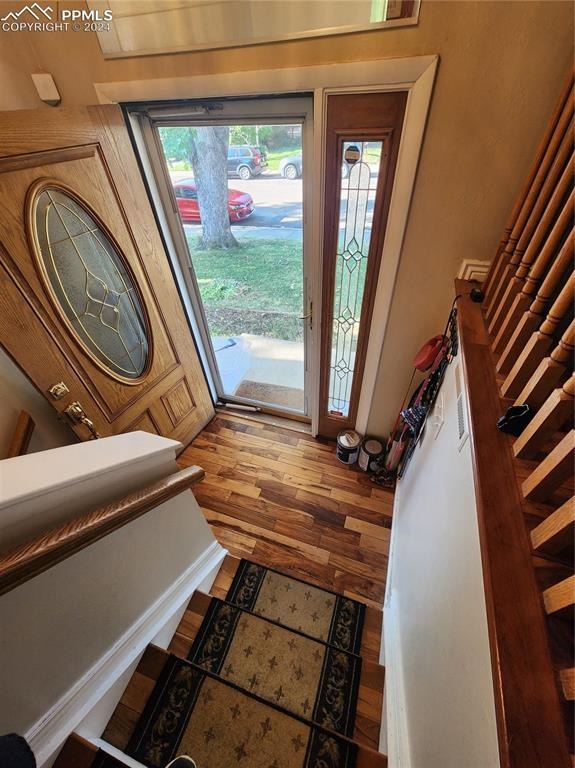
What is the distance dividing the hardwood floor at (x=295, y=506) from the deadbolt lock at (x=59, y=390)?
1083 millimetres

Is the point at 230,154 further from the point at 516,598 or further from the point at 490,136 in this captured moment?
the point at 516,598

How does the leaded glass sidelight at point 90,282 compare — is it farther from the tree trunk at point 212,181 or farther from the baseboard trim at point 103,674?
the baseboard trim at point 103,674

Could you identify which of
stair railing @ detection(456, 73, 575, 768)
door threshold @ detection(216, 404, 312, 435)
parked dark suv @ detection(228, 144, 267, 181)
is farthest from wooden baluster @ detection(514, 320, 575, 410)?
door threshold @ detection(216, 404, 312, 435)

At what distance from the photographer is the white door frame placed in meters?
1.04

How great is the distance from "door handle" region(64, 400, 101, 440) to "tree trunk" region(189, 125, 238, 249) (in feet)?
4.09

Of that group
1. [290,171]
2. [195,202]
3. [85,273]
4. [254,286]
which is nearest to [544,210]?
[290,171]

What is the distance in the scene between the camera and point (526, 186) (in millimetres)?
1010

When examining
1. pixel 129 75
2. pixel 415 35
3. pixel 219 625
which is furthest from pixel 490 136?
pixel 219 625

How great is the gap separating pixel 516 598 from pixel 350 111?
1.58 metres

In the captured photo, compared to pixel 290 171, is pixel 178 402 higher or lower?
lower

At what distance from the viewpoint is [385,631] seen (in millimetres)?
1387

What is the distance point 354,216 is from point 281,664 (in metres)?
2.08

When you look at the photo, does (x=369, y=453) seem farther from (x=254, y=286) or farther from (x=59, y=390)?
(x=59, y=390)

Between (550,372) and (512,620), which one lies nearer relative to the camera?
(512,620)
